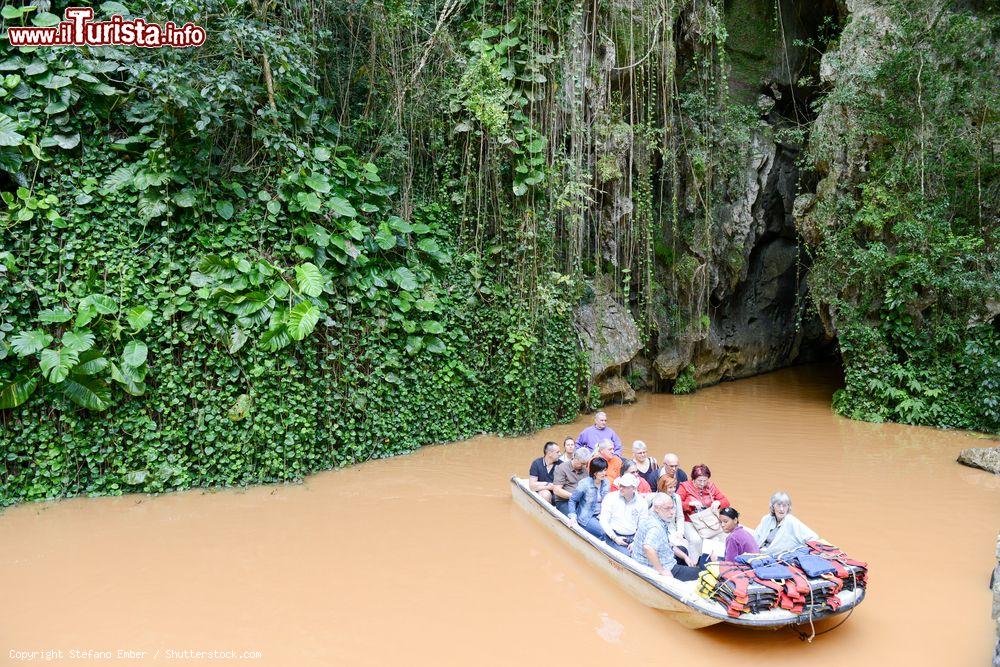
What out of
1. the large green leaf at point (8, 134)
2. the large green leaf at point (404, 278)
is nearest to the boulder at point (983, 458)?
the large green leaf at point (404, 278)

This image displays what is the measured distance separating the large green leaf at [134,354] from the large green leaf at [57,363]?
0.42 m

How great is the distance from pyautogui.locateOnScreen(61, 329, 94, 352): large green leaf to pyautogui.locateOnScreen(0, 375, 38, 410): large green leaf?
491 millimetres

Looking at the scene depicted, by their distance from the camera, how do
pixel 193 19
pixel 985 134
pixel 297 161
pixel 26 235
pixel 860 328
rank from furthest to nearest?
1. pixel 860 328
2. pixel 985 134
3. pixel 297 161
4. pixel 193 19
5. pixel 26 235

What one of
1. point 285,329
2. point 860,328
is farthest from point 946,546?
point 285,329

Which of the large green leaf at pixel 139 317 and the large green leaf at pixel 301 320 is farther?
the large green leaf at pixel 301 320

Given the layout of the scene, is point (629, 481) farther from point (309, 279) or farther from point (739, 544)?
point (309, 279)

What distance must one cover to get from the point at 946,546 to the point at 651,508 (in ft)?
10.00

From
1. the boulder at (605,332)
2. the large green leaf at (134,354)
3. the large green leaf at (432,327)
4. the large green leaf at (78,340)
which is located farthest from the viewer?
the boulder at (605,332)

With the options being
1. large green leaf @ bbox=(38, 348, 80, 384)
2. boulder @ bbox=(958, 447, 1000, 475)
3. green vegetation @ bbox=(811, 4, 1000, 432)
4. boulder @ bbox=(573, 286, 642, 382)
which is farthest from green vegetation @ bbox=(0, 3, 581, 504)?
green vegetation @ bbox=(811, 4, 1000, 432)

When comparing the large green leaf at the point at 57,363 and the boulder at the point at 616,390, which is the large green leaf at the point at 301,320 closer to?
the large green leaf at the point at 57,363

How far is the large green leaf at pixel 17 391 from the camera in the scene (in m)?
6.15

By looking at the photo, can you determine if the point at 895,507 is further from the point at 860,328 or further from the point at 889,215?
the point at 889,215

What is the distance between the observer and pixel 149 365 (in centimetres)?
673

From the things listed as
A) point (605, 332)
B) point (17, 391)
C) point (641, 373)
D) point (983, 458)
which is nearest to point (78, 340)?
point (17, 391)
